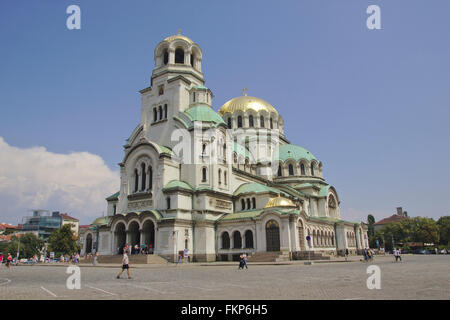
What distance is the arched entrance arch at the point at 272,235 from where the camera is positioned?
37156mm

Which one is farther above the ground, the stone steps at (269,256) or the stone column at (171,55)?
the stone column at (171,55)

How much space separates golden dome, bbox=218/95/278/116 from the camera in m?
61.9

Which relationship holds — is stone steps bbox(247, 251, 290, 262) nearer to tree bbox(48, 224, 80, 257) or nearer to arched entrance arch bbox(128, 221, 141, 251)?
arched entrance arch bbox(128, 221, 141, 251)

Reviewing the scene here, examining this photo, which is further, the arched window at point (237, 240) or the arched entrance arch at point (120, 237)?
the arched entrance arch at point (120, 237)

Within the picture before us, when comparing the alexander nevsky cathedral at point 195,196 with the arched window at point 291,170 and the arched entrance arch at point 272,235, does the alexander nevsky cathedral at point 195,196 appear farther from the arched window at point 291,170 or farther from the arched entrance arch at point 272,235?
the arched window at point 291,170

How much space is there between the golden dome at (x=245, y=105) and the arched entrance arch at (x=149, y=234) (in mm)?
28627

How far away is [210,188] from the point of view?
41250 millimetres

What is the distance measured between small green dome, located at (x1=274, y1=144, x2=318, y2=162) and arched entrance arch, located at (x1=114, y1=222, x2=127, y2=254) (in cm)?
2887

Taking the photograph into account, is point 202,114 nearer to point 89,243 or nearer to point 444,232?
point 89,243

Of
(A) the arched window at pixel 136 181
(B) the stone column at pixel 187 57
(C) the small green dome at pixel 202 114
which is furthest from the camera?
(B) the stone column at pixel 187 57

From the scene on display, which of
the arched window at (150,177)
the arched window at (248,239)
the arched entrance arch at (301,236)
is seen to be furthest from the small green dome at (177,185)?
the arched entrance arch at (301,236)

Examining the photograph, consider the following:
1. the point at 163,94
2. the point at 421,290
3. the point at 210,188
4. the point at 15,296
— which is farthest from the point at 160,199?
the point at 421,290

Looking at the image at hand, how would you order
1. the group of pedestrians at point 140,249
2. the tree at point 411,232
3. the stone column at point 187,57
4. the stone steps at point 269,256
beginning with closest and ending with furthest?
1. the stone steps at point 269,256
2. the group of pedestrians at point 140,249
3. the stone column at point 187,57
4. the tree at point 411,232
